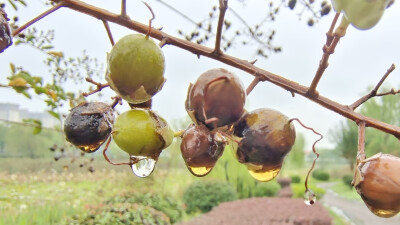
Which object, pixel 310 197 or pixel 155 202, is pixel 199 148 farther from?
pixel 155 202

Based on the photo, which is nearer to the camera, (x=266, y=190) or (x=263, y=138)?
A: (x=263, y=138)

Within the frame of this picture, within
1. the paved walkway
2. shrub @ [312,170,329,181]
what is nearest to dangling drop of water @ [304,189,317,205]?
the paved walkway

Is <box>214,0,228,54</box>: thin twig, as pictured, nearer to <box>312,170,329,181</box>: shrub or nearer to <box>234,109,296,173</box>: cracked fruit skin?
<box>234,109,296,173</box>: cracked fruit skin

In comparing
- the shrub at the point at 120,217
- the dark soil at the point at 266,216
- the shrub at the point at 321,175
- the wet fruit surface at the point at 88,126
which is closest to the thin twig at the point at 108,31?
the wet fruit surface at the point at 88,126

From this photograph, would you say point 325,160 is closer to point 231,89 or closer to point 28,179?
point 28,179

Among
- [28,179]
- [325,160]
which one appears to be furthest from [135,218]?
[325,160]

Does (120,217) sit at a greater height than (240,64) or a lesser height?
lesser

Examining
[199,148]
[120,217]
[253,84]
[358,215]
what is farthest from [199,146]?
[358,215]

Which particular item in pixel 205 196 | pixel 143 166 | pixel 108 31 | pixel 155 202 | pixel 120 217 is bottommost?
pixel 205 196
